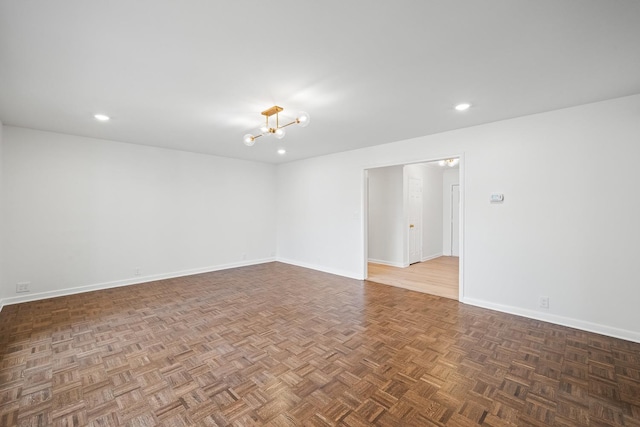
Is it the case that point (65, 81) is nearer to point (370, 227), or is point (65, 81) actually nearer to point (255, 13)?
point (255, 13)

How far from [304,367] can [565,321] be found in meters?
3.07

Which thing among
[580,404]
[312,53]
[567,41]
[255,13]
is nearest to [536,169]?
[567,41]

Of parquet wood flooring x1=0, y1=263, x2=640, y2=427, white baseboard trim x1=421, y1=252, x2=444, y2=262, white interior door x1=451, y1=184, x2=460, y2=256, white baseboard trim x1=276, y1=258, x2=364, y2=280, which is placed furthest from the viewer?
white interior door x1=451, y1=184, x2=460, y2=256

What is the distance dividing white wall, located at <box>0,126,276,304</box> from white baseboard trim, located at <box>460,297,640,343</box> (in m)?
4.98

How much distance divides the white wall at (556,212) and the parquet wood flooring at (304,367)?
0.31m

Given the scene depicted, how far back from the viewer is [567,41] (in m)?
1.82

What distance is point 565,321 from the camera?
304 cm

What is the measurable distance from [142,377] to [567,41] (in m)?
4.03

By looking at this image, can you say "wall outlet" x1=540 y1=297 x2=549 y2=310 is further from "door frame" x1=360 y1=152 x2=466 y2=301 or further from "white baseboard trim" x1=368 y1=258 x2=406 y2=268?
"white baseboard trim" x1=368 y1=258 x2=406 y2=268

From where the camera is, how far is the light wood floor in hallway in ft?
14.7

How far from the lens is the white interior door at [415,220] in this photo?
6.54 meters

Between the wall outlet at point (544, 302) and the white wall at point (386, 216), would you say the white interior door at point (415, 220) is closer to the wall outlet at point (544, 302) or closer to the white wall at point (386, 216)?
the white wall at point (386, 216)

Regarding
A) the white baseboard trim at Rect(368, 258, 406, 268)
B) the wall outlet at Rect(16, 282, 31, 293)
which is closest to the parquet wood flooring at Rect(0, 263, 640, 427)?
the wall outlet at Rect(16, 282, 31, 293)

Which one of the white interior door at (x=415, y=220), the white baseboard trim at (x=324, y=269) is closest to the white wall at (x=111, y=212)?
the white baseboard trim at (x=324, y=269)
